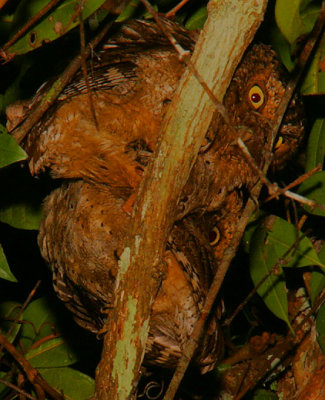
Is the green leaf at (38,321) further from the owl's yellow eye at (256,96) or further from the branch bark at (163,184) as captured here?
the owl's yellow eye at (256,96)

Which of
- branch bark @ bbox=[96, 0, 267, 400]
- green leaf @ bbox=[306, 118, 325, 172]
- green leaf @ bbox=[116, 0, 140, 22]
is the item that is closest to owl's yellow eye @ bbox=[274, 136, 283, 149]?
green leaf @ bbox=[306, 118, 325, 172]

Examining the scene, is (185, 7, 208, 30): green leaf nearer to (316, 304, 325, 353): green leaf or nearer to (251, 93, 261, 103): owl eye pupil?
(251, 93, 261, 103): owl eye pupil

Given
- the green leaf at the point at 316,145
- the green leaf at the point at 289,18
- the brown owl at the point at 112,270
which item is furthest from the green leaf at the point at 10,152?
the green leaf at the point at 316,145

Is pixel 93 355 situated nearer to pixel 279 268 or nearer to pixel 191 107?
pixel 279 268

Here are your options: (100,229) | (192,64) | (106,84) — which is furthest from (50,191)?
(192,64)

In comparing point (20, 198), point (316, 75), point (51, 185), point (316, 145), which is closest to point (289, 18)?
point (316, 75)

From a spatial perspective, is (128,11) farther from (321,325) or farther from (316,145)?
(321,325)

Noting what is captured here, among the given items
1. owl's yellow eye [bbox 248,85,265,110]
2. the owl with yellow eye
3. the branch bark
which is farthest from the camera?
owl's yellow eye [bbox 248,85,265,110]
